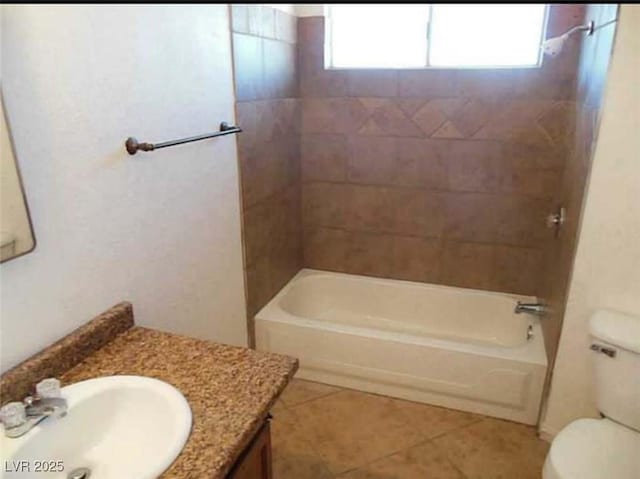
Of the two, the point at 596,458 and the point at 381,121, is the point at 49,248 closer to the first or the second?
the point at 596,458

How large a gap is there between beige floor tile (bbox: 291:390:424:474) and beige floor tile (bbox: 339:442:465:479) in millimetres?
36

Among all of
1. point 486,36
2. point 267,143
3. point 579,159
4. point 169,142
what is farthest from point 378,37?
point 169,142

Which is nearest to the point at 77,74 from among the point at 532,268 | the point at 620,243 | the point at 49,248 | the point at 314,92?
the point at 49,248

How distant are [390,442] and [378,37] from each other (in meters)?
2.09

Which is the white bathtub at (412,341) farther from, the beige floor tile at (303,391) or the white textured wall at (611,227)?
the white textured wall at (611,227)

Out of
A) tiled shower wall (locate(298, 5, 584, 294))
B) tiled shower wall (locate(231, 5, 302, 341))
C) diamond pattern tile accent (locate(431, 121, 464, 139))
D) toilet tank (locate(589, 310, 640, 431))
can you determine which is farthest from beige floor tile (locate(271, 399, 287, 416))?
diamond pattern tile accent (locate(431, 121, 464, 139))

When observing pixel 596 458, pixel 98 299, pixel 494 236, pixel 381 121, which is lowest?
pixel 596 458

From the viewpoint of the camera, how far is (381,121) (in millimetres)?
2705

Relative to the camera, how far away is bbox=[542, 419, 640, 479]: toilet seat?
1.47 m

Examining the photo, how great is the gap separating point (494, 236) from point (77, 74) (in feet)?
7.21

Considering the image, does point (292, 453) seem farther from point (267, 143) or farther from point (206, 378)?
point (267, 143)

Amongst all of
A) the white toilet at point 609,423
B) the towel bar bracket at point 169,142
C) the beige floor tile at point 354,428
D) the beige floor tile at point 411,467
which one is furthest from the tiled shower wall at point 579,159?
the towel bar bracket at point 169,142

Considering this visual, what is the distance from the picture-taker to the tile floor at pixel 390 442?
6.63 ft

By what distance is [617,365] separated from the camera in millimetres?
1690
